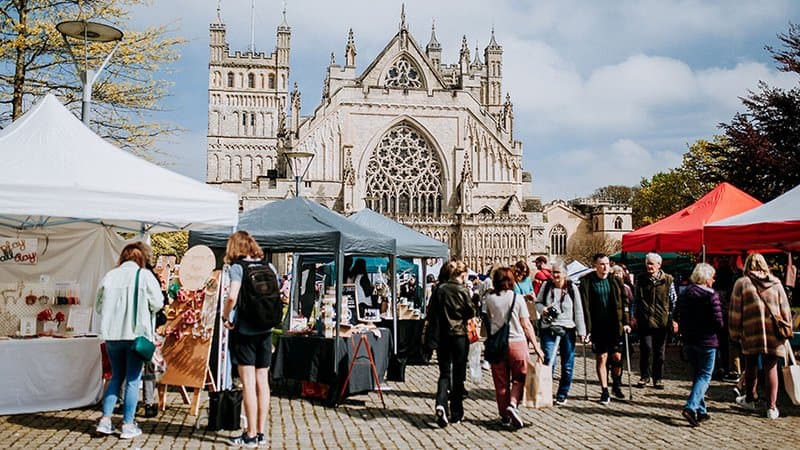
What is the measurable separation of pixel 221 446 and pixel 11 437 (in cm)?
197

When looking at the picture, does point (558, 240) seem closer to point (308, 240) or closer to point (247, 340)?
A: point (308, 240)

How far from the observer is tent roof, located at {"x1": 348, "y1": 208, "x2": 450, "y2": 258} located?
13.0m

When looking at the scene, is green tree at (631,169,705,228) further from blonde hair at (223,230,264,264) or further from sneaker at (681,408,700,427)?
blonde hair at (223,230,264,264)

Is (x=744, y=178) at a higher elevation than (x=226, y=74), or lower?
lower

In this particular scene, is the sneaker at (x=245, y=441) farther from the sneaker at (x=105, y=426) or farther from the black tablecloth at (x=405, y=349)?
the black tablecloth at (x=405, y=349)

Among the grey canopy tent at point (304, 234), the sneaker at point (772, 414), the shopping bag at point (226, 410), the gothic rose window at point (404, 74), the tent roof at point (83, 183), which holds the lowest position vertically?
the sneaker at point (772, 414)

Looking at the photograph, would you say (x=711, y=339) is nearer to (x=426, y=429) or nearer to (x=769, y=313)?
(x=769, y=313)

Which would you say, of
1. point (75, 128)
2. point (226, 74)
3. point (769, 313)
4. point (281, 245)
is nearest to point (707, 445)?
point (769, 313)

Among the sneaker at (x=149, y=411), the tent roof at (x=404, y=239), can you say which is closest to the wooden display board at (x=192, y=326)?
the sneaker at (x=149, y=411)

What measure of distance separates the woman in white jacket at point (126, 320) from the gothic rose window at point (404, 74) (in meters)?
37.9

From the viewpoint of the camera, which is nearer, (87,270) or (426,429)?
(426,429)

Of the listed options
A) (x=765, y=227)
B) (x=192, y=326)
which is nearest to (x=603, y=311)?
(x=765, y=227)

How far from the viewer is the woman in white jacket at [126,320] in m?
5.96

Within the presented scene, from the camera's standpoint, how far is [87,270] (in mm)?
8898
